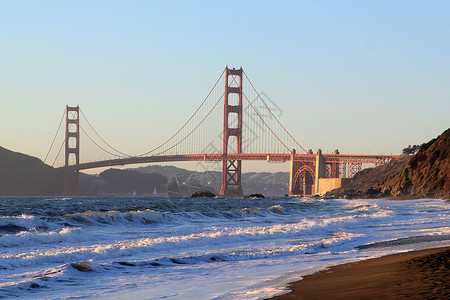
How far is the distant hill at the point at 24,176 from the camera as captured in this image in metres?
147

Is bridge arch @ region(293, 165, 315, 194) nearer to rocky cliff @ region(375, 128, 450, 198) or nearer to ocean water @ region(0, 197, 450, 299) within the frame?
rocky cliff @ region(375, 128, 450, 198)

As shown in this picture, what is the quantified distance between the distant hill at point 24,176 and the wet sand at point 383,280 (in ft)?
444

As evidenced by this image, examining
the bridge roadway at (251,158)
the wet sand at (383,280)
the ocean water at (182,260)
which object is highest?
the bridge roadway at (251,158)

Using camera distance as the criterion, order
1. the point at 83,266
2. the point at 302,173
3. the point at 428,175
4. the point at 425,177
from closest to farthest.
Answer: the point at 83,266 → the point at 428,175 → the point at 425,177 → the point at 302,173

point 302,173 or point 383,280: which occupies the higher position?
point 302,173

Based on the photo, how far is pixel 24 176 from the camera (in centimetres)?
16162

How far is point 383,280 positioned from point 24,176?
16202cm

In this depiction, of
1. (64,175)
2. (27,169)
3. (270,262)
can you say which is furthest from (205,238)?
(27,169)

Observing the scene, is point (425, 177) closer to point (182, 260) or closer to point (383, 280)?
point (182, 260)

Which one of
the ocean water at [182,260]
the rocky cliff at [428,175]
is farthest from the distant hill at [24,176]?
the ocean water at [182,260]

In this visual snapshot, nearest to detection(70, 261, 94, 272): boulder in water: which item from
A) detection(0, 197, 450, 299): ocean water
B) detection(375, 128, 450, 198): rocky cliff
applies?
detection(0, 197, 450, 299): ocean water

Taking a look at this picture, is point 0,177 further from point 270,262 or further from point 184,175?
point 270,262

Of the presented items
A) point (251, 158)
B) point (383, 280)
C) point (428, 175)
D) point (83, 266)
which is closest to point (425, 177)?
point (428, 175)

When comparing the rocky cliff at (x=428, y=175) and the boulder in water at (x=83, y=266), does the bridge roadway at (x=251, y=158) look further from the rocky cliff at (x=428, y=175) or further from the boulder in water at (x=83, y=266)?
the boulder in water at (x=83, y=266)
